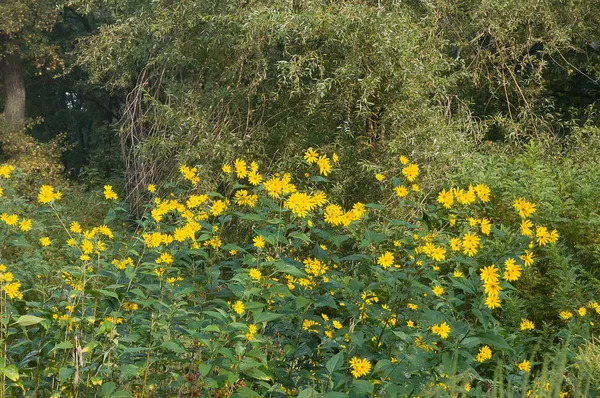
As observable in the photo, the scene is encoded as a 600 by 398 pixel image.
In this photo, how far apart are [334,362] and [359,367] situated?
15 centimetres

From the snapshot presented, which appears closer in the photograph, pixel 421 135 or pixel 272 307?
pixel 272 307

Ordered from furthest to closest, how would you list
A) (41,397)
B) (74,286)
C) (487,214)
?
(487,214), (41,397), (74,286)

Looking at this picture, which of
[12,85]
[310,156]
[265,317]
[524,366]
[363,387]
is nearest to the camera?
[363,387]

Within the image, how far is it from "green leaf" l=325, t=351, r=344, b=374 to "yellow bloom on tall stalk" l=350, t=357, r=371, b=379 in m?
0.05

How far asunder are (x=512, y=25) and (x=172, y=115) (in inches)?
154

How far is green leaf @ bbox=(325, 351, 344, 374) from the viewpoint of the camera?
2.61 metres

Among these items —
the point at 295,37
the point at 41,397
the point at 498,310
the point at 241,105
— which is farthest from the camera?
the point at 241,105

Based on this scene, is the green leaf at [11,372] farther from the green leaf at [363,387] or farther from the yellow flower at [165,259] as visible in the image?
the green leaf at [363,387]

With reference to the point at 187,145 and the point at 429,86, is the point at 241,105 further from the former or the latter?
the point at 429,86

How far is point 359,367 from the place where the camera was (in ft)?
8.98

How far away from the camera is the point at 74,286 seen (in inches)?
118

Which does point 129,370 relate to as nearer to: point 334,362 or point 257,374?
point 257,374

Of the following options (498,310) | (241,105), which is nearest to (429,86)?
(241,105)

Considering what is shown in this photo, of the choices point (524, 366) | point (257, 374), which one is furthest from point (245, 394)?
point (524, 366)
